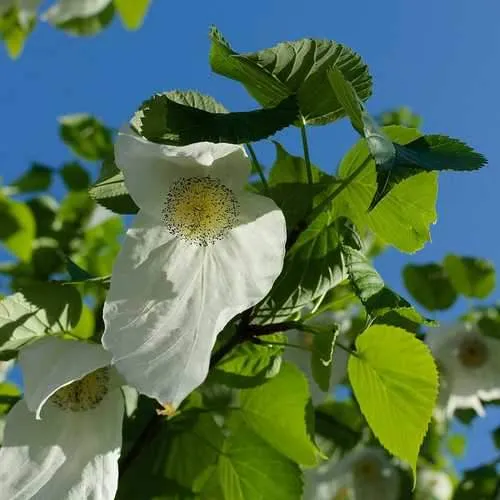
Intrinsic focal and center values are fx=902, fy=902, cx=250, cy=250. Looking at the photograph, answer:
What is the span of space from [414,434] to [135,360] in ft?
0.77

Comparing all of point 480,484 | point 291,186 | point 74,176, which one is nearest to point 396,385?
point 291,186

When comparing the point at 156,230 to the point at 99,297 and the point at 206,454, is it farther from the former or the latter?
the point at 99,297

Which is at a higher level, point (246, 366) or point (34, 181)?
point (246, 366)

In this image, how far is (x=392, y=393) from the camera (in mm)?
729

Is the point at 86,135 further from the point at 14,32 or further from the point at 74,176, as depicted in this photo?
the point at 14,32

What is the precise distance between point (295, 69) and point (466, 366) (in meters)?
0.84

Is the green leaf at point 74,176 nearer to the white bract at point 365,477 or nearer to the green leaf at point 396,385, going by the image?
the white bract at point 365,477

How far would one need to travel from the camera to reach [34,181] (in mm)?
2061

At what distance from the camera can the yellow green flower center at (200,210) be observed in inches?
27.0

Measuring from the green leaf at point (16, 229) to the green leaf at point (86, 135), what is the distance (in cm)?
37

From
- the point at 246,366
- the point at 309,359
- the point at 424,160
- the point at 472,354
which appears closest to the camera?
the point at 424,160

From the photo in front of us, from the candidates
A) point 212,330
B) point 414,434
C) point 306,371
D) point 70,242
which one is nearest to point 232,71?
point 212,330

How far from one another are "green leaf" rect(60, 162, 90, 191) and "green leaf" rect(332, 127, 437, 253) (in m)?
1.38

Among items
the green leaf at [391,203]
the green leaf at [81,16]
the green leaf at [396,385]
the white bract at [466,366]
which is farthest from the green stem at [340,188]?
the green leaf at [81,16]
